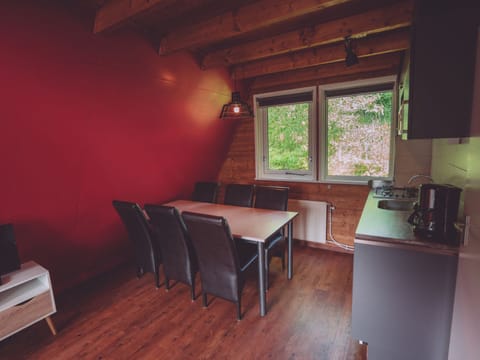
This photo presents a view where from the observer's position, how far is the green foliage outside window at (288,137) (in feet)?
12.0

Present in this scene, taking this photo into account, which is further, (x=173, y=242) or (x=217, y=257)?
(x=173, y=242)

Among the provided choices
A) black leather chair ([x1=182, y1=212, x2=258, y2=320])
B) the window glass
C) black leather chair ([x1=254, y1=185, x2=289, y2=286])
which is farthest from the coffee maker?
the window glass

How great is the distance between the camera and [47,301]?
77.1 inches

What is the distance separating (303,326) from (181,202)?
206 cm

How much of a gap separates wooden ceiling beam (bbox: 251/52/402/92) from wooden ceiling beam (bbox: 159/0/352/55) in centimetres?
147

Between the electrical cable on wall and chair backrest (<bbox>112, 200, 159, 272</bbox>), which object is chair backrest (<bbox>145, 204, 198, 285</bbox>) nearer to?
chair backrest (<bbox>112, 200, 159, 272</bbox>)

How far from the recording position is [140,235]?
251 cm

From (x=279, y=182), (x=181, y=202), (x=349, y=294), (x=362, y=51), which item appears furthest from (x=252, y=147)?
(x=349, y=294)

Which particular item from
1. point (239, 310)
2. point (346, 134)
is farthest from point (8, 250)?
point (346, 134)

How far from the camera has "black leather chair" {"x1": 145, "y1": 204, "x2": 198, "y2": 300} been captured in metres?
2.19

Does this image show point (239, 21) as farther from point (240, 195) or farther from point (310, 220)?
point (310, 220)

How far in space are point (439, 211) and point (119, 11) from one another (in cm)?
261

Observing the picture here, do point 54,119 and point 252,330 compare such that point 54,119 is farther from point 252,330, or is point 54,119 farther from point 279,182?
point 279,182

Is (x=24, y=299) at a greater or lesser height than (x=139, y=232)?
lesser
